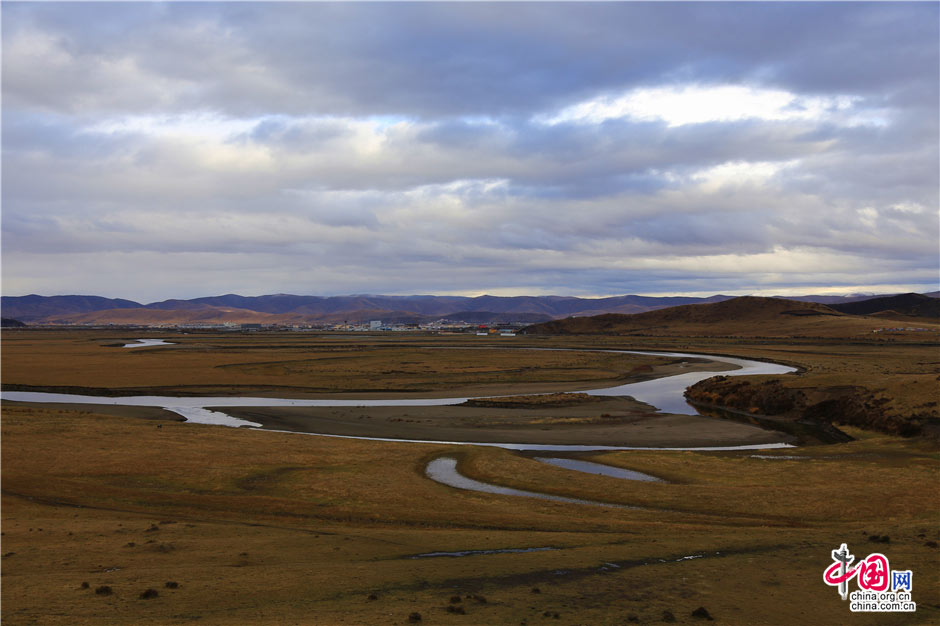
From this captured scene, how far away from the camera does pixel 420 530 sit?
1827 centimetres

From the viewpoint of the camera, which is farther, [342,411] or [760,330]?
[760,330]

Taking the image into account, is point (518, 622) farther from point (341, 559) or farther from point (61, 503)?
point (61, 503)

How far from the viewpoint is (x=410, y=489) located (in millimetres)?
23750

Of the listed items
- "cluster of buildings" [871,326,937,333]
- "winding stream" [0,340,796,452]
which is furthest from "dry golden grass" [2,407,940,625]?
"cluster of buildings" [871,326,937,333]

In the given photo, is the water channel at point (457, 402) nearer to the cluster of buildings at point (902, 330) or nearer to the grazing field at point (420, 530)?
the grazing field at point (420, 530)

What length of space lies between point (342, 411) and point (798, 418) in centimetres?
3239

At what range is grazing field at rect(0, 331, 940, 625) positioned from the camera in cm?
1160

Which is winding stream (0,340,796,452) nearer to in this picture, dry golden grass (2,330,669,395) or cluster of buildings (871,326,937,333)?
dry golden grass (2,330,669,395)

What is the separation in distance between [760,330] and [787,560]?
567 ft

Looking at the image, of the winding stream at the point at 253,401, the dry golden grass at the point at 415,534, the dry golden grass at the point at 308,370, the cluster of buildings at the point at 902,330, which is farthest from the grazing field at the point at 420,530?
the cluster of buildings at the point at 902,330

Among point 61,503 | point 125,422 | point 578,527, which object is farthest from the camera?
point 125,422

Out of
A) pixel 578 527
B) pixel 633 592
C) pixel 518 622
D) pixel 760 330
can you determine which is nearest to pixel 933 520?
pixel 578 527

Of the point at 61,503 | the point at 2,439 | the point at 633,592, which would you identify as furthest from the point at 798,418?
the point at 2,439

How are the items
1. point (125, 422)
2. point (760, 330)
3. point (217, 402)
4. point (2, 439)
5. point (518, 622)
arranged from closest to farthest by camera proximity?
point (518, 622) < point (2, 439) < point (125, 422) < point (217, 402) < point (760, 330)
